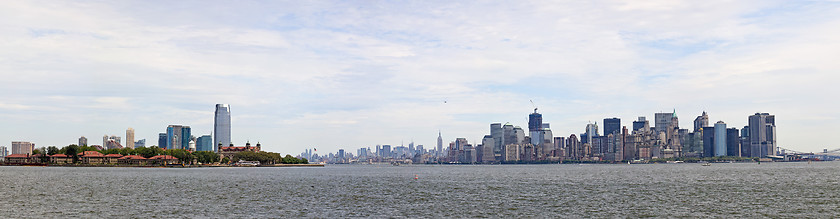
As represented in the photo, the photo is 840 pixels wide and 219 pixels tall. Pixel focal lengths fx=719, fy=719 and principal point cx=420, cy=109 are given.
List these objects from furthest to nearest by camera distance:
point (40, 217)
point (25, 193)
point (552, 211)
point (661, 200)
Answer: point (25, 193)
point (661, 200)
point (552, 211)
point (40, 217)

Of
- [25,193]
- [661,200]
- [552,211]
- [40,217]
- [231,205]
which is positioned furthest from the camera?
[25,193]

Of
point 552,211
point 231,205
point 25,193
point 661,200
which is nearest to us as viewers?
point 552,211

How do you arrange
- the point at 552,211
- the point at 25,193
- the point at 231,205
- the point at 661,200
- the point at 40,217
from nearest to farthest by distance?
the point at 40,217 → the point at 552,211 → the point at 231,205 → the point at 661,200 → the point at 25,193

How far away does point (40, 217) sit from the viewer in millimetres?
67562

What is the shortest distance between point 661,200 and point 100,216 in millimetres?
64319

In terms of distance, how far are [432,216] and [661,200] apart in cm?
3463

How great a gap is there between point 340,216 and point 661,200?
141 ft

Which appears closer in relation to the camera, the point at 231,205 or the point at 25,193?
the point at 231,205

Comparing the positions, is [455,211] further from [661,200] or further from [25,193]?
[25,193]

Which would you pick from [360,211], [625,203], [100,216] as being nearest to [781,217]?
[625,203]

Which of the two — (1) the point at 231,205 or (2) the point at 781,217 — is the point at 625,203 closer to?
(2) the point at 781,217

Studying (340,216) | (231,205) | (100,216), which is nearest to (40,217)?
(100,216)

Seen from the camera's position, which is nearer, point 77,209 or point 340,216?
point 340,216

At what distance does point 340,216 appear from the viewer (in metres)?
69.7
